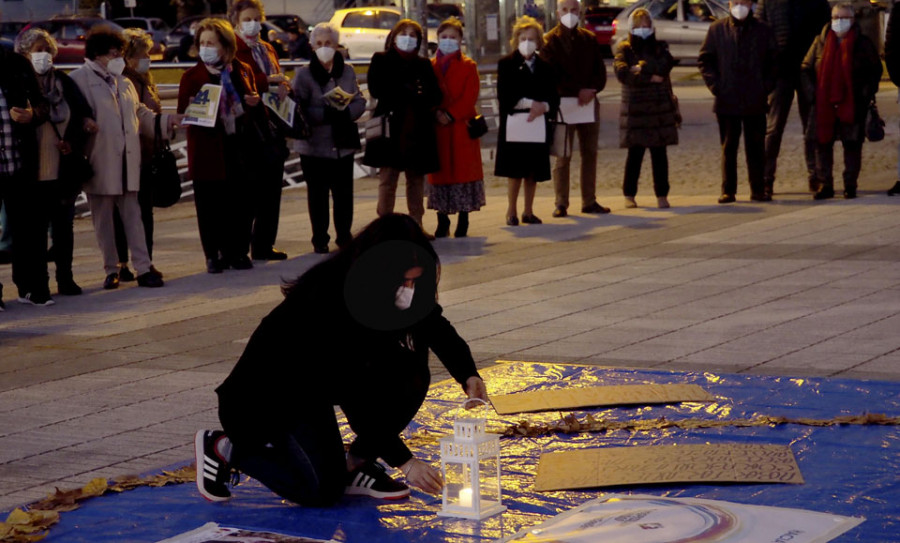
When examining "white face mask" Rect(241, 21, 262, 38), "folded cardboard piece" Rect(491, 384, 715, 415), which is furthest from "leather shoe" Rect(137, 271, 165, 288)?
"folded cardboard piece" Rect(491, 384, 715, 415)

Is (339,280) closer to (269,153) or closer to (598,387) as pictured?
(598,387)

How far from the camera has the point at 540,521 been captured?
4.67 meters

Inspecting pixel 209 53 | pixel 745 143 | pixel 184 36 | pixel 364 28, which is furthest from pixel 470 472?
pixel 184 36

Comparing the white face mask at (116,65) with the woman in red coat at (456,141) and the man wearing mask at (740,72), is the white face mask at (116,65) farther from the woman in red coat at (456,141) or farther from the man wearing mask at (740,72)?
the man wearing mask at (740,72)

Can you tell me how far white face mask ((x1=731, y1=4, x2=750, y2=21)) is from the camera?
13469 millimetres

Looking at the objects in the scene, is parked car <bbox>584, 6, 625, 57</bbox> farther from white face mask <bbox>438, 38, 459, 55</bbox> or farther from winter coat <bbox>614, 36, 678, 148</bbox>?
white face mask <bbox>438, 38, 459, 55</bbox>

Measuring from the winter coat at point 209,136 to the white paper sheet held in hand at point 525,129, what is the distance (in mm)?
2709

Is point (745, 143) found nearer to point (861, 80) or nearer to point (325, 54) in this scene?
point (861, 80)

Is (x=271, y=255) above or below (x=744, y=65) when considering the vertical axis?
below

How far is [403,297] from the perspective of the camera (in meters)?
4.58

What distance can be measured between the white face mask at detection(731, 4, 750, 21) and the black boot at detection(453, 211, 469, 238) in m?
3.37

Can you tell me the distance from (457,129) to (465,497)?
25.0 ft

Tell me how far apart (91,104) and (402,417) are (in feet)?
18.8

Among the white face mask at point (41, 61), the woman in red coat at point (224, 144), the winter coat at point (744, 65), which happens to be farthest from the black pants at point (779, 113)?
the white face mask at point (41, 61)
